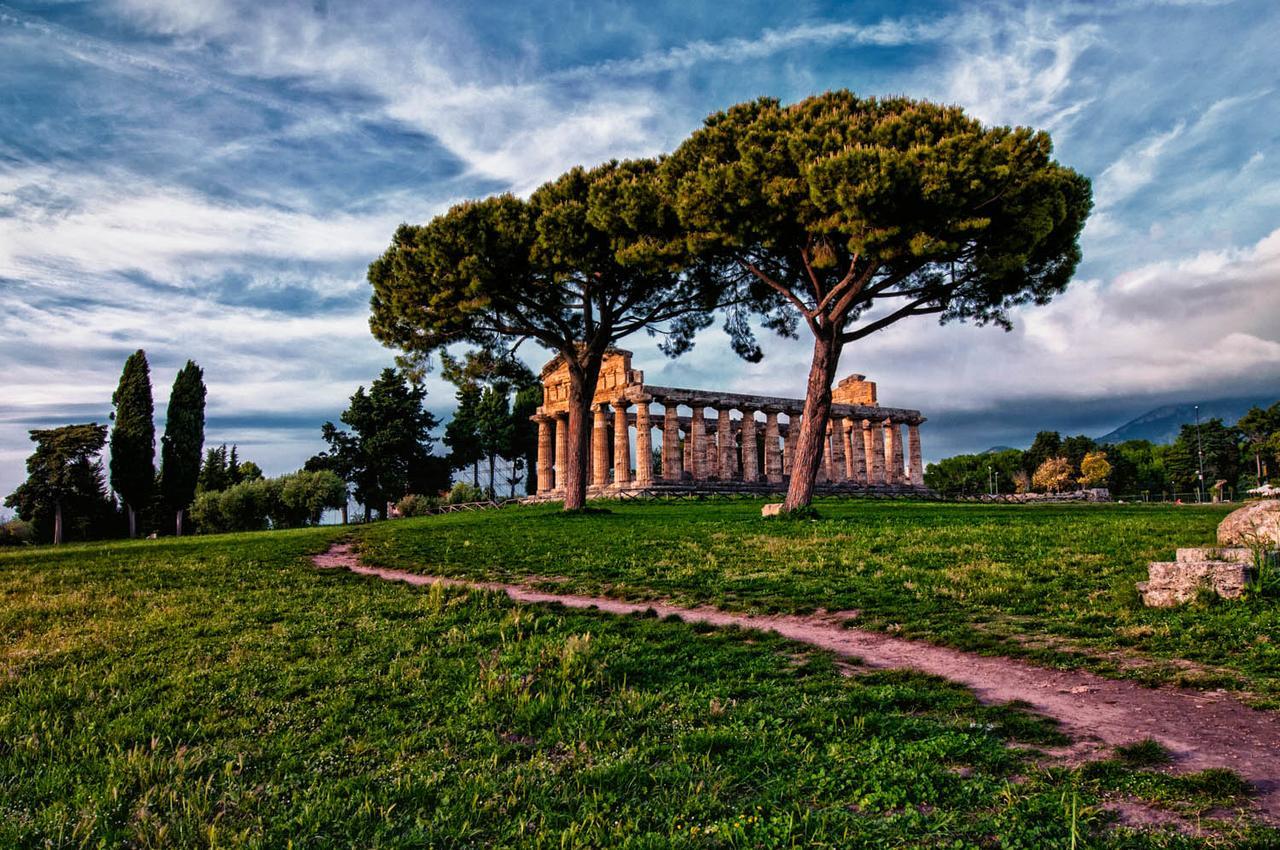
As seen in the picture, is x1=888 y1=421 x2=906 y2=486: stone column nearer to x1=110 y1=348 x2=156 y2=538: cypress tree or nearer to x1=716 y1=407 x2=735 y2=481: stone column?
x1=716 y1=407 x2=735 y2=481: stone column

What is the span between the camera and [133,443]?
5112cm

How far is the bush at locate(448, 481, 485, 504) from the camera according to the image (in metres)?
53.5

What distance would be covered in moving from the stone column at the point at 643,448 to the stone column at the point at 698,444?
333 centimetres

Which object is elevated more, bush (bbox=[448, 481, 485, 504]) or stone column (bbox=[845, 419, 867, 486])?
stone column (bbox=[845, 419, 867, 486])

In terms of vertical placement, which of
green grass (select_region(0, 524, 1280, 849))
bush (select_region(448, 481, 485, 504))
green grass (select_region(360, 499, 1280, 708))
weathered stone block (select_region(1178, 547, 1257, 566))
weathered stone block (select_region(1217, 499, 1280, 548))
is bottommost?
green grass (select_region(0, 524, 1280, 849))

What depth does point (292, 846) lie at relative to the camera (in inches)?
179

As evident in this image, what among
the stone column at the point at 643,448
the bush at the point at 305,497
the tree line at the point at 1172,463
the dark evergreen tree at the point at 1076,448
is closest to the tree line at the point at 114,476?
the bush at the point at 305,497

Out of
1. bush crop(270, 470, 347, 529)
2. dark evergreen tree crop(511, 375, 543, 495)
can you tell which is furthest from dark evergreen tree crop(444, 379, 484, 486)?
bush crop(270, 470, 347, 529)

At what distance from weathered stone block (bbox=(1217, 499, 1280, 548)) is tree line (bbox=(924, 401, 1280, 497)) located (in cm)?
6153

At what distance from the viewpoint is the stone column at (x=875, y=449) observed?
64062 millimetres

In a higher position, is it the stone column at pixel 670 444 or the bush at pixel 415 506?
the stone column at pixel 670 444

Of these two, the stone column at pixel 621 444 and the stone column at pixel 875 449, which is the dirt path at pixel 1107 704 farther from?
the stone column at pixel 875 449

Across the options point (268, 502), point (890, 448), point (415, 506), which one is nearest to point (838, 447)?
point (890, 448)

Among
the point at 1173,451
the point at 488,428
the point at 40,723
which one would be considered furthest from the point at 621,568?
the point at 1173,451
